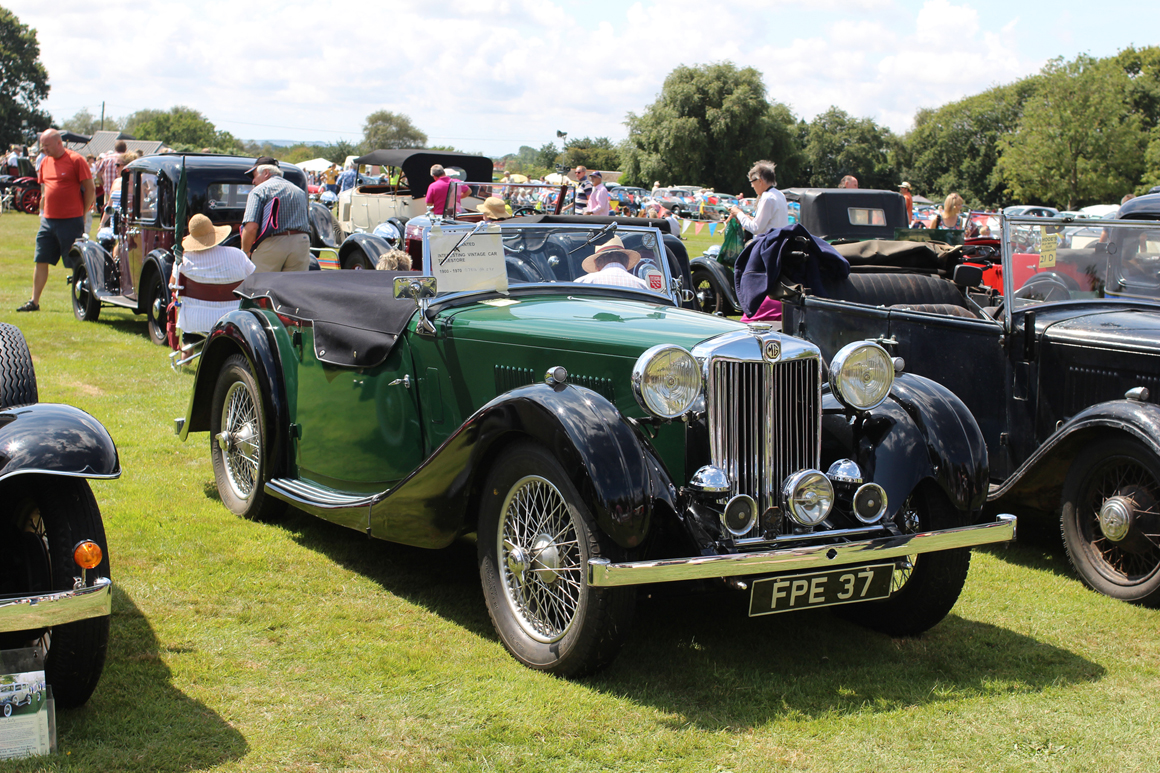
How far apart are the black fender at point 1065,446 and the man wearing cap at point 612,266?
2021 millimetres

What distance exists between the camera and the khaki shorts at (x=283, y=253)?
8938 mm

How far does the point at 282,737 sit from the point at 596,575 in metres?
1.04

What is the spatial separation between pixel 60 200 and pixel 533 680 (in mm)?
10169

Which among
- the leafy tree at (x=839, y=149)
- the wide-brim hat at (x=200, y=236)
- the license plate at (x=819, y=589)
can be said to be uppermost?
the leafy tree at (x=839, y=149)

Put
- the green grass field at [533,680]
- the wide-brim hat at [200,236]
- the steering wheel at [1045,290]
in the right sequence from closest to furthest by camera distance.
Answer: the green grass field at [533,680]
the steering wheel at [1045,290]
the wide-brim hat at [200,236]

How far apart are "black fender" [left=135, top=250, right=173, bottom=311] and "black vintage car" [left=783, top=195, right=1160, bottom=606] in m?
6.86

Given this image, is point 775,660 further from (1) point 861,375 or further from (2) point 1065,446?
(2) point 1065,446

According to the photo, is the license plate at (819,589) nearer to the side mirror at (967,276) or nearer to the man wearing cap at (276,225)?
the side mirror at (967,276)

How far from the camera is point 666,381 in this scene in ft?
11.0

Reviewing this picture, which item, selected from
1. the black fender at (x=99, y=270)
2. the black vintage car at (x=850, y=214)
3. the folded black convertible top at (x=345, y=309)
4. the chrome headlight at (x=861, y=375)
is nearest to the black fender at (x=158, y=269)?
the black fender at (x=99, y=270)

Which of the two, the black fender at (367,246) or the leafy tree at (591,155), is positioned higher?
the leafy tree at (591,155)

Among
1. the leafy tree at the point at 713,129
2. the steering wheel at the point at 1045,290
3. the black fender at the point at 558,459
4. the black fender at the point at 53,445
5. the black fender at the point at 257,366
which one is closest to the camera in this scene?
the black fender at the point at 53,445

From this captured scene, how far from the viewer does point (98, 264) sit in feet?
37.0

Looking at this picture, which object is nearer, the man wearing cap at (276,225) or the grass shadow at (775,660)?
the grass shadow at (775,660)
